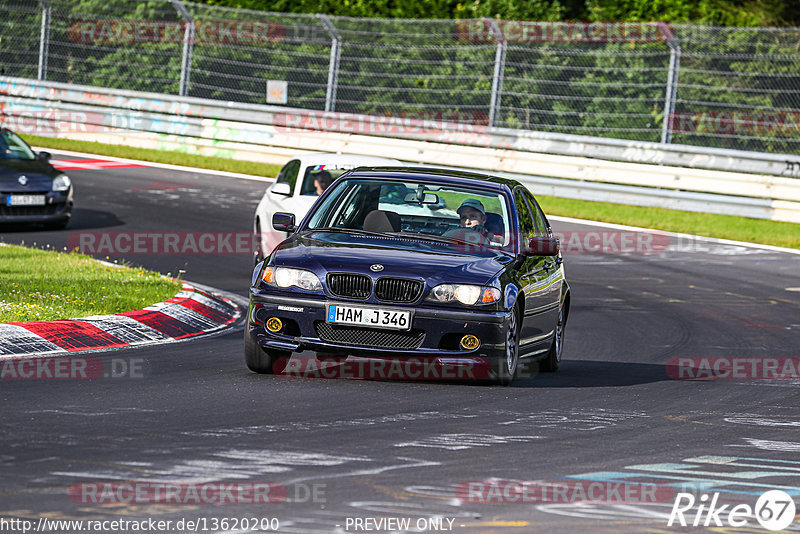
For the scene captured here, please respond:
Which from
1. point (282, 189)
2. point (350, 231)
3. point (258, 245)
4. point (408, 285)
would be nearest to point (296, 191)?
point (258, 245)

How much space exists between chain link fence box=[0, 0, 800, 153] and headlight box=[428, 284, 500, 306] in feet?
46.6

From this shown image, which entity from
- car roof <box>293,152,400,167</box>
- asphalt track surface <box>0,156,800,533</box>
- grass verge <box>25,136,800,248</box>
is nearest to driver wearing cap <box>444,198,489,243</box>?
asphalt track surface <box>0,156,800,533</box>

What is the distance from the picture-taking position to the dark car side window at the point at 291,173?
16.5 metres

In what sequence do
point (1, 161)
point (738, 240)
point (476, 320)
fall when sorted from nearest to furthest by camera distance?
1. point (476, 320)
2. point (1, 161)
3. point (738, 240)

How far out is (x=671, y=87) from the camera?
77.2ft

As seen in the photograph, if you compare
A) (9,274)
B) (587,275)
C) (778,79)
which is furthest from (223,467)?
(778,79)

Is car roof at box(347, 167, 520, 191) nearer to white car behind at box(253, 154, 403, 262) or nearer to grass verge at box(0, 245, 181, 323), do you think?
grass verge at box(0, 245, 181, 323)

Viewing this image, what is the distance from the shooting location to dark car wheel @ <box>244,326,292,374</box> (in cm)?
937

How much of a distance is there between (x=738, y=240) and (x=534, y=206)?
34.8 ft

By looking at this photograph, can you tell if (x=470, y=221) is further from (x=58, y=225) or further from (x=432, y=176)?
(x=58, y=225)

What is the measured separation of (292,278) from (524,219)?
2.17m

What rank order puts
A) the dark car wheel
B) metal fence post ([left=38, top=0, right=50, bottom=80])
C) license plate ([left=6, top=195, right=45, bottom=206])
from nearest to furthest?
the dark car wheel
license plate ([left=6, top=195, right=45, bottom=206])
metal fence post ([left=38, top=0, right=50, bottom=80])

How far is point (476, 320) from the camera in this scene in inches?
356

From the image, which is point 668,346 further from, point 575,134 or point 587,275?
point 575,134
